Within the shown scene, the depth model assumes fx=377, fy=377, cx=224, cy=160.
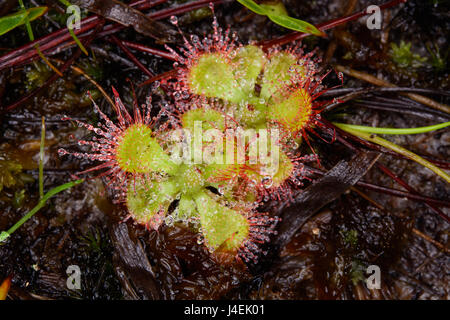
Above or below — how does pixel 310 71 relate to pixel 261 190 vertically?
above

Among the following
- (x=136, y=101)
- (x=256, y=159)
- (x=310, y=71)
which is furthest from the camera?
(x=136, y=101)

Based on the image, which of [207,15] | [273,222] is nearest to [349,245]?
[273,222]

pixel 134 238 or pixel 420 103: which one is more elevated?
pixel 420 103

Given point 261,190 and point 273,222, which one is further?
point 273,222

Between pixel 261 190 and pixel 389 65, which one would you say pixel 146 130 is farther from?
pixel 389 65

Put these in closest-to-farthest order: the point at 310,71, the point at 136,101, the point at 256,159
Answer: the point at 256,159
the point at 310,71
the point at 136,101

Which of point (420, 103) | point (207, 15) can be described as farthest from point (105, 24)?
point (420, 103)

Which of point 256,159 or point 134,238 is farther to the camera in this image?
point 134,238
